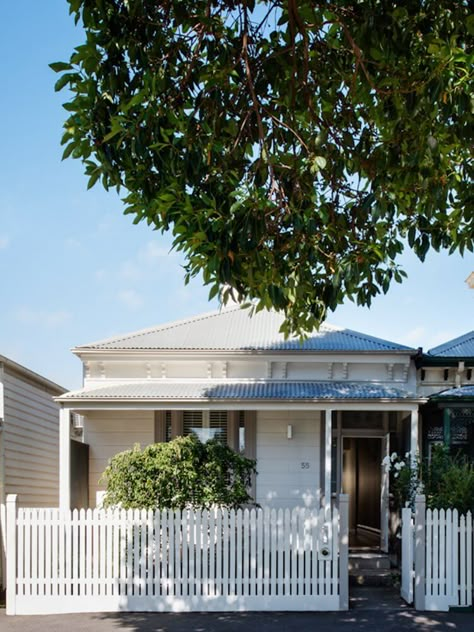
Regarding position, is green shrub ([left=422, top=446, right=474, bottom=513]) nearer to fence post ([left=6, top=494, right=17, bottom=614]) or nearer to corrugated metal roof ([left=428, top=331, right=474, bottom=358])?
corrugated metal roof ([left=428, top=331, right=474, bottom=358])

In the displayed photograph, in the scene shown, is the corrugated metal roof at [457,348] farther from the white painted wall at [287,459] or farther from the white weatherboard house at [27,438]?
the white weatherboard house at [27,438]

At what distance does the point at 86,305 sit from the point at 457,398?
731 centimetres

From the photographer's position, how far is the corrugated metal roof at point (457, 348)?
1579cm

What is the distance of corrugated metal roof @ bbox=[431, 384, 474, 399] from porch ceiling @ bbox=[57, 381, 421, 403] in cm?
59

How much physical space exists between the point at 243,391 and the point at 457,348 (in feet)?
14.8

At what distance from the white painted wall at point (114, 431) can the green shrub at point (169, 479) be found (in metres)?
3.58

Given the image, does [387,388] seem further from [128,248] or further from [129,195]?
[129,195]

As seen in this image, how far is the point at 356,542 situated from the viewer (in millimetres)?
16594

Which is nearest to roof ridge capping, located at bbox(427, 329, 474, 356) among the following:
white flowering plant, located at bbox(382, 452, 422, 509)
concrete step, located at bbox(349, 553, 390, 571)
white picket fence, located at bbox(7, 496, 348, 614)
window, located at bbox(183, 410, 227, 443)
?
white flowering plant, located at bbox(382, 452, 422, 509)

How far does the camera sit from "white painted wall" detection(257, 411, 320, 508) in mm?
15531

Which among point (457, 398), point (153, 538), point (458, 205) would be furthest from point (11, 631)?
point (457, 398)

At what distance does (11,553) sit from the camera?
37.8 ft

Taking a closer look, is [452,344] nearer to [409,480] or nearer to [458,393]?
[458,393]

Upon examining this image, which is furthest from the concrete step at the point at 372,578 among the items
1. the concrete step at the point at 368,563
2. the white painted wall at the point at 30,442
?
the white painted wall at the point at 30,442
